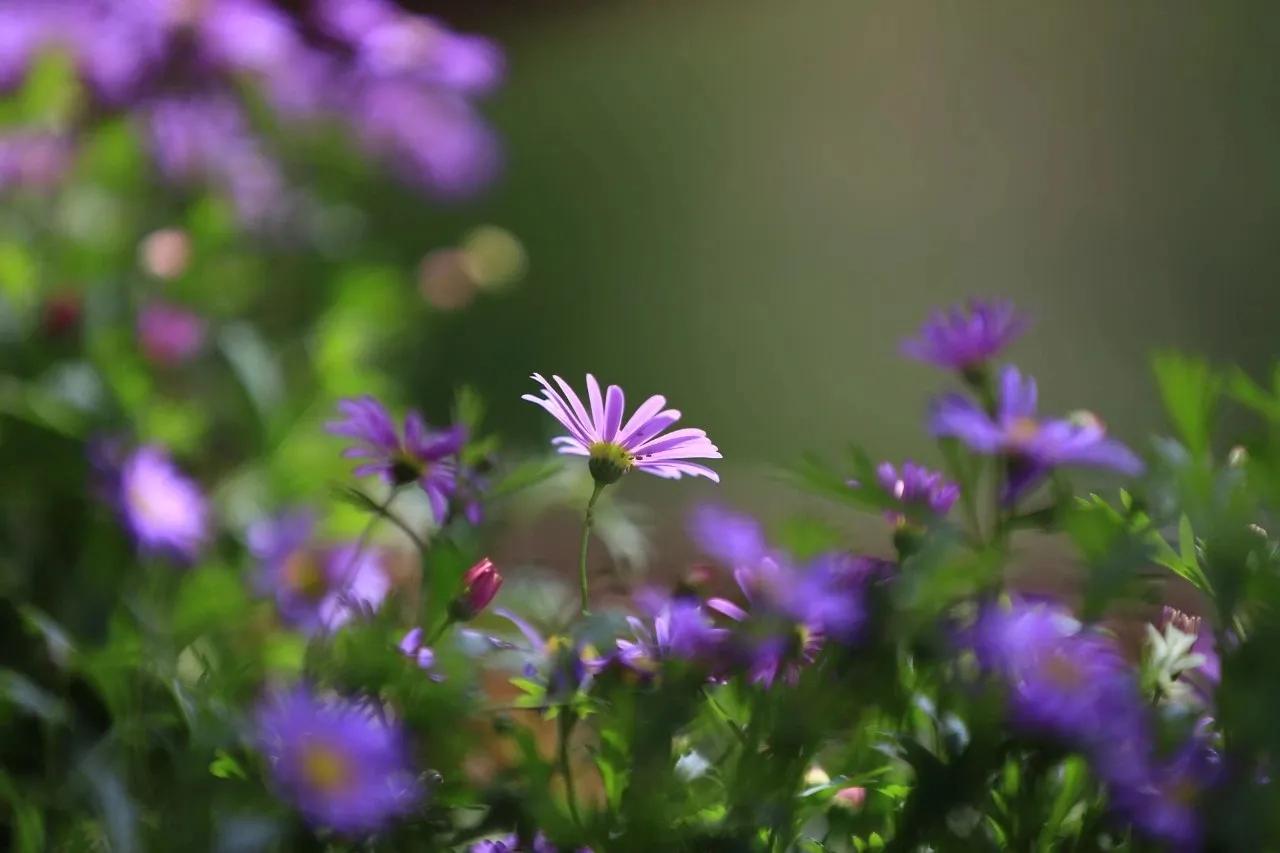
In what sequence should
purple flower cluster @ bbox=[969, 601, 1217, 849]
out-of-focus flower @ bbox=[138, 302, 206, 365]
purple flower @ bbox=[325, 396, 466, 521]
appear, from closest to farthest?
purple flower cluster @ bbox=[969, 601, 1217, 849] → purple flower @ bbox=[325, 396, 466, 521] → out-of-focus flower @ bbox=[138, 302, 206, 365]

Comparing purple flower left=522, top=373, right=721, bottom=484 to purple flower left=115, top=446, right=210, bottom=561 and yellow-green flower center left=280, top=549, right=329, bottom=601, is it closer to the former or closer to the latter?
yellow-green flower center left=280, top=549, right=329, bottom=601

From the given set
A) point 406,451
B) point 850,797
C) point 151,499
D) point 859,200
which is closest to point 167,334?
point 151,499

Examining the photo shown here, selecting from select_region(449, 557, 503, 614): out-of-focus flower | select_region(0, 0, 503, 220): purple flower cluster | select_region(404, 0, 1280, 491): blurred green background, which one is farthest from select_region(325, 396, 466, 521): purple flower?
select_region(404, 0, 1280, 491): blurred green background

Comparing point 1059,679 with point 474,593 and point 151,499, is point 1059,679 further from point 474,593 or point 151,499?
point 151,499

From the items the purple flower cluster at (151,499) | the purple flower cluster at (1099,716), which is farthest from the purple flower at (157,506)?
the purple flower cluster at (1099,716)

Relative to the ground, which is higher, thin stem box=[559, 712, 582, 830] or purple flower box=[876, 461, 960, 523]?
purple flower box=[876, 461, 960, 523]

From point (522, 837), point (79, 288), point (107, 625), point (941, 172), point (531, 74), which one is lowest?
point (522, 837)

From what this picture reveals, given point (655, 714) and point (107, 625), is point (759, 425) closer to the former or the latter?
point (107, 625)

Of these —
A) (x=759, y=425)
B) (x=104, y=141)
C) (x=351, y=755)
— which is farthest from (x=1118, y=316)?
(x=351, y=755)
